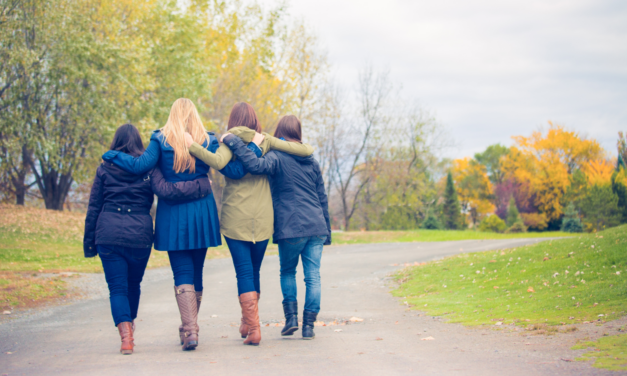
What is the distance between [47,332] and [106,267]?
187cm

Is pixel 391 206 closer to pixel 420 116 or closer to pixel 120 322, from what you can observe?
pixel 420 116

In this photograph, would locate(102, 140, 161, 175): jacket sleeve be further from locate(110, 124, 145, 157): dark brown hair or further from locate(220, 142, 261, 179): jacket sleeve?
locate(220, 142, 261, 179): jacket sleeve

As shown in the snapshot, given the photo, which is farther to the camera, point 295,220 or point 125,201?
point 295,220

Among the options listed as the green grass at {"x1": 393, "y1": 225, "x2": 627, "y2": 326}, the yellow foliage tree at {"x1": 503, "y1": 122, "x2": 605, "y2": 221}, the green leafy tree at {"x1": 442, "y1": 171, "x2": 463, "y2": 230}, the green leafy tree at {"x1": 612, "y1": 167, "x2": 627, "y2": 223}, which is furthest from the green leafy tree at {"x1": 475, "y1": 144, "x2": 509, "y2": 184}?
the green grass at {"x1": 393, "y1": 225, "x2": 627, "y2": 326}

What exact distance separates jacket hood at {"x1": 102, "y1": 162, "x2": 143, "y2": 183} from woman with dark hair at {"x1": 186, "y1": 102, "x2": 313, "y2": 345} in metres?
0.61

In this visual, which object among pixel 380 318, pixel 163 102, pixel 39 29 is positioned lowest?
pixel 380 318

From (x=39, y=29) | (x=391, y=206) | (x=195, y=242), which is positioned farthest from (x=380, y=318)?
(x=391, y=206)

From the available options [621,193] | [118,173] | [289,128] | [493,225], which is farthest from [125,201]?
[493,225]

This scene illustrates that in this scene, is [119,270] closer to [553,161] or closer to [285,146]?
[285,146]

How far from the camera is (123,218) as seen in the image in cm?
468

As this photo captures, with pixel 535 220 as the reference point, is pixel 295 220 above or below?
above

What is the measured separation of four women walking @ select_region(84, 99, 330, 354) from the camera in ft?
15.3

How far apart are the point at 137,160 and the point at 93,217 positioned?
666 millimetres

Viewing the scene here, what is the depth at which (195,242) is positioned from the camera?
4.67 m
